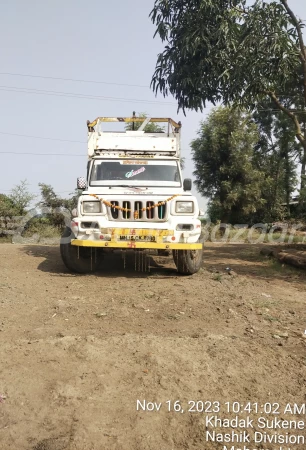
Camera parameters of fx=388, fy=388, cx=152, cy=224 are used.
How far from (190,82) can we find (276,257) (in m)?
4.44

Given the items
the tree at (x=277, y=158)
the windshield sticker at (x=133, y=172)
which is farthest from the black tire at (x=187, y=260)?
the tree at (x=277, y=158)

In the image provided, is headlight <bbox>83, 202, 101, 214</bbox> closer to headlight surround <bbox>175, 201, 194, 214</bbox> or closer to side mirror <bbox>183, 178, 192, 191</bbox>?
headlight surround <bbox>175, 201, 194, 214</bbox>

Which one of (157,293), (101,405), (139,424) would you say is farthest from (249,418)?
(157,293)

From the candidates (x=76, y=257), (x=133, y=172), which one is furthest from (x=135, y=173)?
(x=76, y=257)

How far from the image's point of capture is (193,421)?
2449 mm

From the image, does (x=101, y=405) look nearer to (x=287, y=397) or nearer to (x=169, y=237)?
(x=287, y=397)

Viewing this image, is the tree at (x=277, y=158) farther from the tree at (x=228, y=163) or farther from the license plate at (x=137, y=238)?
the license plate at (x=137, y=238)

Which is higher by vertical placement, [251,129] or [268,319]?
[251,129]

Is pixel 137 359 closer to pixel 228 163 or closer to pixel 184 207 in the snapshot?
pixel 184 207

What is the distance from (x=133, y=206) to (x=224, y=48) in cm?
409

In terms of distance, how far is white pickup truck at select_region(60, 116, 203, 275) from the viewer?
620 cm

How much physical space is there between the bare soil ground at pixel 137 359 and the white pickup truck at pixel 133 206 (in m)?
0.70

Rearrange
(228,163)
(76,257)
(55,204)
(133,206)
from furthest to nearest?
(228,163)
(55,204)
(76,257)
(133,206)

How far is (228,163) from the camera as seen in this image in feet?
76.1
